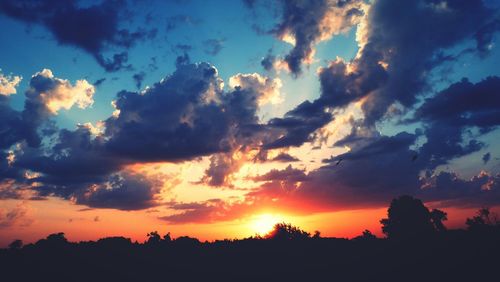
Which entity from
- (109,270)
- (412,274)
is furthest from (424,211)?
(109,270)

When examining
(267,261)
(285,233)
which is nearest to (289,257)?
(267,261)

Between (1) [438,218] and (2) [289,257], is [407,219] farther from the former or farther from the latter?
(2) [289,257]

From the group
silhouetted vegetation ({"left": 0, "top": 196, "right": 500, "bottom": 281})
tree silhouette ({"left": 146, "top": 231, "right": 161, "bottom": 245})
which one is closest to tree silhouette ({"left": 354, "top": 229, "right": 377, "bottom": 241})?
silhouetted vegetation ({"left": 0, "top": 196, "right": 500, "bottom": 281})

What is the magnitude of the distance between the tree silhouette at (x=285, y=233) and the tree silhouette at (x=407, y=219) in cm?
4382

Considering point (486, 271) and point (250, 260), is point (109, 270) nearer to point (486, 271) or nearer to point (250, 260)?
point (250, 260)

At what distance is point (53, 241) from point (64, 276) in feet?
162

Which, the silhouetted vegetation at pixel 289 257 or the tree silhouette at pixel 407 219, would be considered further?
the tree silhouette at pixel 407 219

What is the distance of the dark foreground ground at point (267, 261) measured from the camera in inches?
3900

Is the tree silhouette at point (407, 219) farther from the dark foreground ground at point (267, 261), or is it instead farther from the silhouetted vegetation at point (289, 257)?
the dark foreground ground at point (267, 261)

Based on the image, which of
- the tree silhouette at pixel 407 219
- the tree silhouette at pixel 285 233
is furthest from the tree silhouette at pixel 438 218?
the tree silhouette at pixel 285 233

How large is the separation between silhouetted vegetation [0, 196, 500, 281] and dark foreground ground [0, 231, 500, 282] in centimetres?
25

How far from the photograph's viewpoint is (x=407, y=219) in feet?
501

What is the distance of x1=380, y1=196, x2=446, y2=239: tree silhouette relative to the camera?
493ft

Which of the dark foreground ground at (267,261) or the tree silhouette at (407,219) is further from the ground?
the tree silhouette at (407,219)
